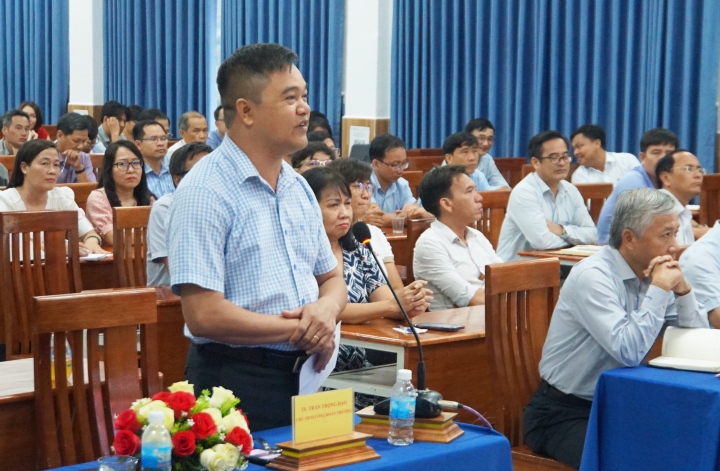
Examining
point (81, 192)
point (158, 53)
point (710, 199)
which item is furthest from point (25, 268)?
point (158, 53)

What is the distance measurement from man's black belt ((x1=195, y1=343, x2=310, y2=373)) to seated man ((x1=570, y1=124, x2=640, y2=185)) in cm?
531

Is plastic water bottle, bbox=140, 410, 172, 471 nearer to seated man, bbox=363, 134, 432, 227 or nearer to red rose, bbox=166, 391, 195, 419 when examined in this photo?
red rose, bbox=166, 391, 195, 419

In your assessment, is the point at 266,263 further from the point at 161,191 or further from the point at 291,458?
the point at 161,191

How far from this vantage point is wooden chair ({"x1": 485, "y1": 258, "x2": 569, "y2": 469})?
9.47 feet

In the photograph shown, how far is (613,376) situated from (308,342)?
93 centimetres

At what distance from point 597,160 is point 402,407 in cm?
556

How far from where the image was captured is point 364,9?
9.20 meters

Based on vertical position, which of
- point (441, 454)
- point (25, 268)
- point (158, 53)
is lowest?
point (441, 454)

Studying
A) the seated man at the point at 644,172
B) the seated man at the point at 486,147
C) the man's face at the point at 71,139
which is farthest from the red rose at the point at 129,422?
the man's face at the point at 71,139

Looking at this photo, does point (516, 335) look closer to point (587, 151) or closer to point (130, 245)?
point (130, 245)

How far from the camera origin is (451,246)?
158 inches

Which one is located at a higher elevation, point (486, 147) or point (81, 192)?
point (486, 147)

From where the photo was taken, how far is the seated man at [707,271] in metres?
3.22

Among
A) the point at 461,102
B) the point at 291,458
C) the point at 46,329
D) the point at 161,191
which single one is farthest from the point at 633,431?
the point at 461,102
